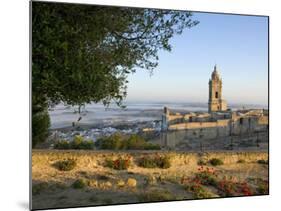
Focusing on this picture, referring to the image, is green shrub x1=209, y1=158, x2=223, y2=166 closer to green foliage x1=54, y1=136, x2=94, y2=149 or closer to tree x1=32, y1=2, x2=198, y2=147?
tree x1=32, y1=2, x2=198, y2=147

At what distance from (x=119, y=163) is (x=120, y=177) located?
0.17 metres

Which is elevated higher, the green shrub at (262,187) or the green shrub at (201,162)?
the green shrub at (201,162)

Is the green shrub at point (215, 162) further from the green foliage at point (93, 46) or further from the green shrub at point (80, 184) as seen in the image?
the green shrub at point (80, 184)

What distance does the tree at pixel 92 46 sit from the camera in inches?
264

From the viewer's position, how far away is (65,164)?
6859 mm

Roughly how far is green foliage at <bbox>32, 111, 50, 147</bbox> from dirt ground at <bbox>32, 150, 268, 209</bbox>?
0.14 metres

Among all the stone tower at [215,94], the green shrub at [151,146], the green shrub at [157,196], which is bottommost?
the green shrub at [157,196]

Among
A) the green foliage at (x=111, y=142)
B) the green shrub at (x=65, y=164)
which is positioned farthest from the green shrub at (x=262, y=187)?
the green shrub at (x=65, y=164)

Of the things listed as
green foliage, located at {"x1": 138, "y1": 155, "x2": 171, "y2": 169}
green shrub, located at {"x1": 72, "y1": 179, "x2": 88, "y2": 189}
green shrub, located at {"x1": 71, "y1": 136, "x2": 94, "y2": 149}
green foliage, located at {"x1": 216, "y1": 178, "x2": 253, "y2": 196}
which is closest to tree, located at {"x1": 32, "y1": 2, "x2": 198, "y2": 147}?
green shrub, located at {"x1": 71, "y1": 136, "x2": 94, "y2": 149}

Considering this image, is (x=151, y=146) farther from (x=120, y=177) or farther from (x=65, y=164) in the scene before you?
(x=65, y=164)

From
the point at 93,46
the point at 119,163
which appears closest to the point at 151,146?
the point at 119,163

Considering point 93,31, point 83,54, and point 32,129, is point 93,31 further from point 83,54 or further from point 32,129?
point 32,129

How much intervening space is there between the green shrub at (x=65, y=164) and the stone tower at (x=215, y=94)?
73.8 inches
